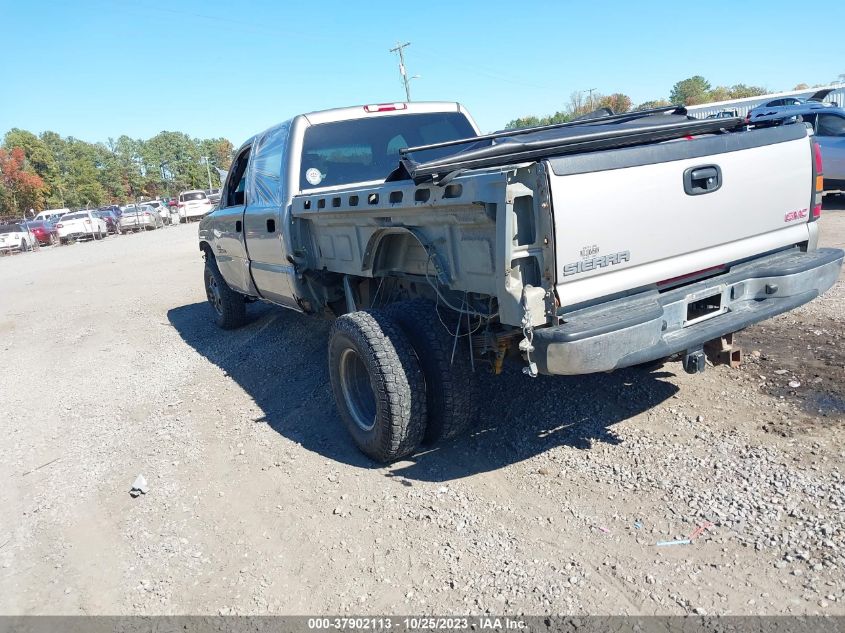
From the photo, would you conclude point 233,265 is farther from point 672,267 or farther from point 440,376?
point 672,267

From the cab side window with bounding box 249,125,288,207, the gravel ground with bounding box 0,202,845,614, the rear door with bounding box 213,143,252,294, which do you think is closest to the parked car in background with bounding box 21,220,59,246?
the rear door with bounding box 213,143,252,294

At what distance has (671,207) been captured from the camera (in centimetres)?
302

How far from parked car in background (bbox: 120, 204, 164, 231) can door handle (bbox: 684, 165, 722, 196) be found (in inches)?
1390

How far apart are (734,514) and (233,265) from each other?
5.17m

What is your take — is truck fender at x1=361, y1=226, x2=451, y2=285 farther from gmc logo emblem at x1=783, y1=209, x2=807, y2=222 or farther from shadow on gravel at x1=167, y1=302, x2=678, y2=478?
gmc logo emblem at x1=783, y1=209, x2=807, y2=222

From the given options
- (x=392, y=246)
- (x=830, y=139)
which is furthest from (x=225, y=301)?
(x=830, y=139)

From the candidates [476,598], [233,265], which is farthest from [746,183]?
[233,265]

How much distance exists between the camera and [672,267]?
3098 millimetres

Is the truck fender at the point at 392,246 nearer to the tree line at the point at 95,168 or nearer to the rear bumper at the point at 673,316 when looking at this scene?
the rear bumper at the point at 673,316

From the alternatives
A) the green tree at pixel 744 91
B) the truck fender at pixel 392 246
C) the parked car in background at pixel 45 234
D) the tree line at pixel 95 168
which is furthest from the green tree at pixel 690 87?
the truck fender at pixel 392 246

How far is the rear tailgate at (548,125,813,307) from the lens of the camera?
275 centimetres

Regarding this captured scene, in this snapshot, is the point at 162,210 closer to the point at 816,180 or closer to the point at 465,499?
the point at 465,499

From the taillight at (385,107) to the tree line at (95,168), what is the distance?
128ft

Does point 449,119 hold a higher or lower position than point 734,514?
higher
